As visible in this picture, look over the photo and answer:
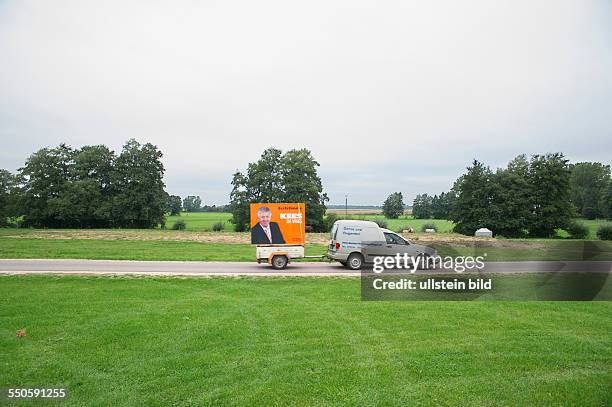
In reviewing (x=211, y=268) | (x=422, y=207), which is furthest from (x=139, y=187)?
(x=422, y=207)

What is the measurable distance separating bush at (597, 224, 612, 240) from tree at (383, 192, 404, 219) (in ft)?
191

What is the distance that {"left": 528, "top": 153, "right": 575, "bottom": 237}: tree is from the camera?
46.2m

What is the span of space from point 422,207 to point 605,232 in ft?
203

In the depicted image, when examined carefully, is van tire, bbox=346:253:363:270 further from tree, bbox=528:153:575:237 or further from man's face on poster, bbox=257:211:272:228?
tree, bbox=528:153:575:237

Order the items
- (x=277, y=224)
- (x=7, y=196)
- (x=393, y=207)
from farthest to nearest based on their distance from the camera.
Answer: (x=393, y=207) → (x=7, y=196) → (x=277, y=224)

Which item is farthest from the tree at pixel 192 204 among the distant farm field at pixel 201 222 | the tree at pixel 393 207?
the tree at pixel 393 207

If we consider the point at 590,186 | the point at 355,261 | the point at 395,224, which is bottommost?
the point at 355,261

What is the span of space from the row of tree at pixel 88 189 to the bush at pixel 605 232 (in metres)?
56.0

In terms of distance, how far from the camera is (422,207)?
101 metres

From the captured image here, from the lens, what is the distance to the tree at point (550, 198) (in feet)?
152

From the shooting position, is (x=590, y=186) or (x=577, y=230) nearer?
(x=577, y=230)

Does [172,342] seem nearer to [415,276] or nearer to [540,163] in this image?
[415,276]

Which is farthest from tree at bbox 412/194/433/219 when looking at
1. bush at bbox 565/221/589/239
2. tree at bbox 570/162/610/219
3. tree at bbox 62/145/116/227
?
tree at bbox 62/145/116/227

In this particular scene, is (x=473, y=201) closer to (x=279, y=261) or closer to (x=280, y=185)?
(x=280, y=185)
